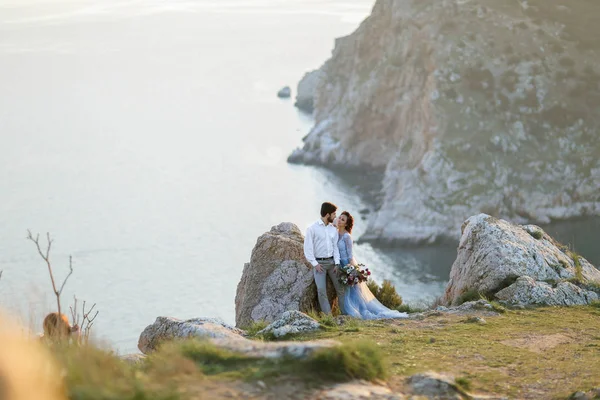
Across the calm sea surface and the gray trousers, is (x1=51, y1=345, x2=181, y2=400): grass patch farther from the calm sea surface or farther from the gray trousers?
the calm sea surface

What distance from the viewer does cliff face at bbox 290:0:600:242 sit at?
97.4 metres

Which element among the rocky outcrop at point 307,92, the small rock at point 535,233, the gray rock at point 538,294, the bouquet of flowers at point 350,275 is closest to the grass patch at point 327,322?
the bouquet of flowers at point 350,275

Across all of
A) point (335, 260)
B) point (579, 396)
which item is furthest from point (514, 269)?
point (579, 396)

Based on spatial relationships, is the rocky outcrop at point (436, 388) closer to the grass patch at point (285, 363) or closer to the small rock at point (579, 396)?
the grass patch at point (285, 363)

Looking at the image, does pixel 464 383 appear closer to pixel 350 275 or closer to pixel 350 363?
pixel 350 363

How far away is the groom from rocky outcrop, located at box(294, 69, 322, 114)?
16301 cm

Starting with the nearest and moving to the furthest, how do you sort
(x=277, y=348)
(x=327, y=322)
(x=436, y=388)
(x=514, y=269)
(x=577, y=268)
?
1. (x=277, y=348)
2. (x=436, y=388)
3. (x=327, y=322)
4. (x=514, y=269)
5. (x=577, y=268)

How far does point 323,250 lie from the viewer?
63.6 feet

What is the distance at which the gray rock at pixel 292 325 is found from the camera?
16.5 metres

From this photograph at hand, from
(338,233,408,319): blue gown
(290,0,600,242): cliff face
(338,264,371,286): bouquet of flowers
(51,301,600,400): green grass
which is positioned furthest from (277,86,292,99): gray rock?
(338,264,371,286): bouquet of flowers

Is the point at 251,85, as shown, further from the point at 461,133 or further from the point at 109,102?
the point at 461,133

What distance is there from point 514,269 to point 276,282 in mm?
5584

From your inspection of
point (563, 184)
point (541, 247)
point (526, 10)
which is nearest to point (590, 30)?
point (526, 10)

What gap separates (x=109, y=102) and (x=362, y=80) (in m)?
78.8
